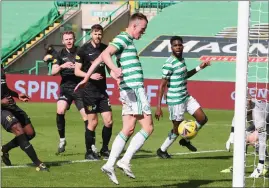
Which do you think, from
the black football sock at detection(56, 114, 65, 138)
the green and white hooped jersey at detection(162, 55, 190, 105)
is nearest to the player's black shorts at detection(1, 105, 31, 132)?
the black football sock at detection(56, 114, 65, 138)

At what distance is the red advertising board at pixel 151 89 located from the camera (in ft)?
83.8

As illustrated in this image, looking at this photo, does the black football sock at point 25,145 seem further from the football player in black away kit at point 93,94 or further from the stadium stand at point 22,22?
the stadium stand at point 22,22

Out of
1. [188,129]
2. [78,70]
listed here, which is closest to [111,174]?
[188,129]

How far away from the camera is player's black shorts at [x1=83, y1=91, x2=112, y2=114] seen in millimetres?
12133

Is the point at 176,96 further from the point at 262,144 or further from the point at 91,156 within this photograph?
the point at 262,144

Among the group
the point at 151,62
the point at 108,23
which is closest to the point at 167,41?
the point at 151,62

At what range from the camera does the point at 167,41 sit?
1356 inches

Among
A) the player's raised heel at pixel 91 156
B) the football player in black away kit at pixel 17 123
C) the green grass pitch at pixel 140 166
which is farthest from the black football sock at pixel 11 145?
the player's raised heel at pixel 91 156

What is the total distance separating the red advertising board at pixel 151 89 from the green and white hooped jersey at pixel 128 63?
15.5 metres

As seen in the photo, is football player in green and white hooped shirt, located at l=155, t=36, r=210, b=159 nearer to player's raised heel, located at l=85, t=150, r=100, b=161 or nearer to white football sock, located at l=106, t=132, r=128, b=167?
player's raised heel, located at l=85, t=150, r=100, b=161

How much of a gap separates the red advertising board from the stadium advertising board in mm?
7385

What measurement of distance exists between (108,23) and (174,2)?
3.64 m

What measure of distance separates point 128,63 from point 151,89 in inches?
662

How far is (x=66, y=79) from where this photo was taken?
13477mm
